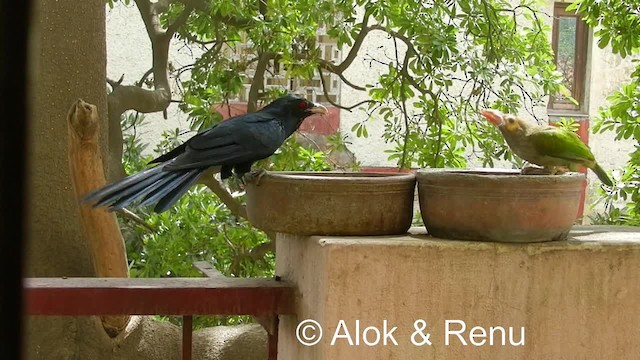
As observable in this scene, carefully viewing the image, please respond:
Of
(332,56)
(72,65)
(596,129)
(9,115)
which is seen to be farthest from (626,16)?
(9,115)

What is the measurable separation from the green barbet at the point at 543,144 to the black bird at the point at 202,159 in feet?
2.33

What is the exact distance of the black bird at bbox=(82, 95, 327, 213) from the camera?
2.40m

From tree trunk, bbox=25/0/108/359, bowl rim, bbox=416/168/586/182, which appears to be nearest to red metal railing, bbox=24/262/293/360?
bowl rim, bbox=416/168/586/182

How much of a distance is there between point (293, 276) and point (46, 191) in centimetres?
173

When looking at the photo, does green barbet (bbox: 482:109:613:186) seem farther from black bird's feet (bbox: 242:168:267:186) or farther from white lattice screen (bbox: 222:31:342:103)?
white lattice screen (bbox: 222:31:342:103)

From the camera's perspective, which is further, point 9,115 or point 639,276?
point 639,276

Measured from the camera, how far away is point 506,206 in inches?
87.7

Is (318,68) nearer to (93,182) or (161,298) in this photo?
(93,182)

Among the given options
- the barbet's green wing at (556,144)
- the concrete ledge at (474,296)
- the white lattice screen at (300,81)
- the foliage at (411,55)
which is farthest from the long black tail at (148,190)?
the white lattice screen at (300,81)

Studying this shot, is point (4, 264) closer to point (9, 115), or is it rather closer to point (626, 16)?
point (9, 115)

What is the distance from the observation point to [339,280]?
6.97ft

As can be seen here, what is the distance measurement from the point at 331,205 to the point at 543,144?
0.64m

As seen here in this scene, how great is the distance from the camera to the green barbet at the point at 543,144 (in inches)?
97.0

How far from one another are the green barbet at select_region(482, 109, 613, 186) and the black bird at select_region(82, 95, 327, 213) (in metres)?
0.71
